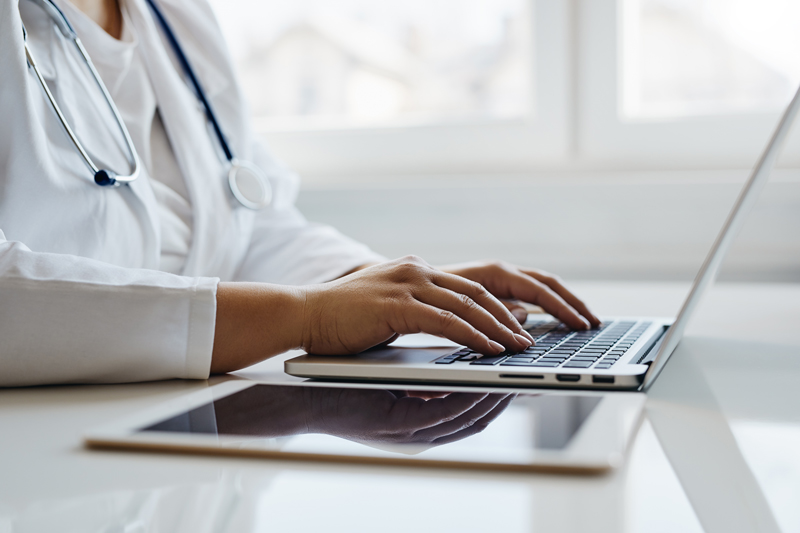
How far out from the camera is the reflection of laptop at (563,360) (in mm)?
483

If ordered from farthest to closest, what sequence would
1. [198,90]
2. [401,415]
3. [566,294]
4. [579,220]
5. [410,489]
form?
[579,220] < [198,90] < [566,294] < [401,415] < [410,489]

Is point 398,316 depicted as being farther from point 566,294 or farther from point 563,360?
point 566,294

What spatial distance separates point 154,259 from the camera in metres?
0.75

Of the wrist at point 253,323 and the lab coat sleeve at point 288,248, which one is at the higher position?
the lab coat sleeve at point 288,248

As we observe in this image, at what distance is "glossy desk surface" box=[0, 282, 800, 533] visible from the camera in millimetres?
278

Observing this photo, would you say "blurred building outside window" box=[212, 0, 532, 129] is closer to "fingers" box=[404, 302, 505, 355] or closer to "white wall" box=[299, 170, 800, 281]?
"white wall" box=[299, 170, 800, 281]

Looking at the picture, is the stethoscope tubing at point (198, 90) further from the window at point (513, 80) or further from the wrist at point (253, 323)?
the window at point (513, 80)

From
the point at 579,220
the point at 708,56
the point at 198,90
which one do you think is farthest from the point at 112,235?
the point at 708,56

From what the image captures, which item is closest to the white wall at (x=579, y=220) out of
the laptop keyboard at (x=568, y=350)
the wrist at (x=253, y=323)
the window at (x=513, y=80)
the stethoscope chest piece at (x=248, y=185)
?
the window at (x=513, y=80)

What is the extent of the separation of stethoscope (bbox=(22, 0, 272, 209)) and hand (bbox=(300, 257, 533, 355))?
0.25 meters

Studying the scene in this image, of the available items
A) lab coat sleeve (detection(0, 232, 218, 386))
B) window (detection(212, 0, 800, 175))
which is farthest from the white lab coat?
window (detection(212, 0, 800, 175))

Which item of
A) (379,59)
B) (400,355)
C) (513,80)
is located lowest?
(400,355)

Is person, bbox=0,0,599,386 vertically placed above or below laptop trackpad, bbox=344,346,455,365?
above

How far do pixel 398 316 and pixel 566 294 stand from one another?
275 millimetres
